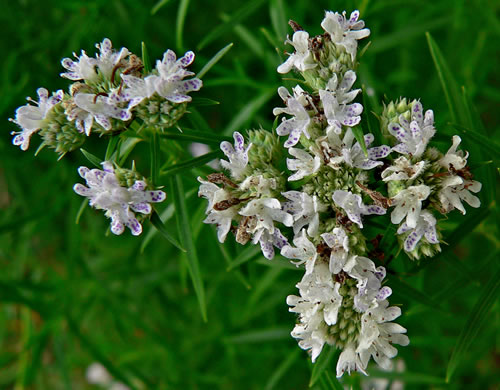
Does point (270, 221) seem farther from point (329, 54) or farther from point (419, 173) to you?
point (329, 54)

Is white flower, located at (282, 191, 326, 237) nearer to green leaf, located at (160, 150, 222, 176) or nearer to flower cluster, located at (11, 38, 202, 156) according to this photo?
green leaf, located at (160, 150, 222, 176)

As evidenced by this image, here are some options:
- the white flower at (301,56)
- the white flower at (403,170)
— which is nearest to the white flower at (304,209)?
the white flower at (403,170)

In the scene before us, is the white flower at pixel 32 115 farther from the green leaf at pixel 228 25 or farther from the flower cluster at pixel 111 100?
the green leaf at pixel 228 25

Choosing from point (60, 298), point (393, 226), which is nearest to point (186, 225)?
point (393, 226)

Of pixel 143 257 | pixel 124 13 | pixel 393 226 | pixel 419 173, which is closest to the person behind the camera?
pixel 419 173

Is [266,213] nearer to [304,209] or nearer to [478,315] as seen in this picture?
[304,209]

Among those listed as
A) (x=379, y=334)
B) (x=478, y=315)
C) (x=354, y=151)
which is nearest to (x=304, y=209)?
(x=354, y=151)
